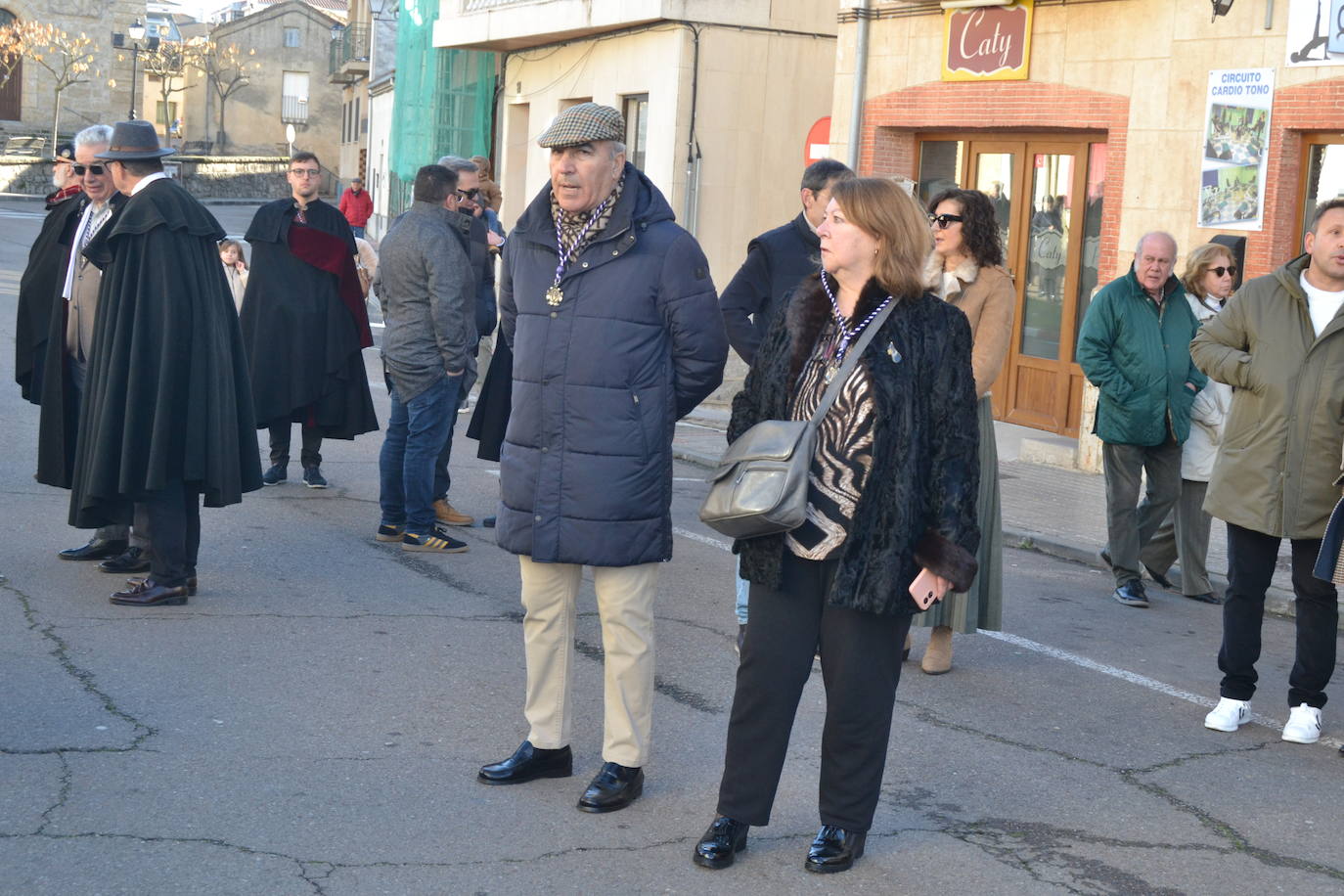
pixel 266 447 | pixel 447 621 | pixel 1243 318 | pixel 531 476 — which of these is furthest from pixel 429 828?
pixel 266 447

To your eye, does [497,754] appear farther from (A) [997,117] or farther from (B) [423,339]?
(A) [997,117]

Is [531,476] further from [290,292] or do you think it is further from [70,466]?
[290,292]

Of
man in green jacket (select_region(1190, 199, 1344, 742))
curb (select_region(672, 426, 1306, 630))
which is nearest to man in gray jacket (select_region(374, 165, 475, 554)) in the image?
curb (select_region(672, 426, 1306, 630))

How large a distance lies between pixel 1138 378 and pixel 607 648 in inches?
169

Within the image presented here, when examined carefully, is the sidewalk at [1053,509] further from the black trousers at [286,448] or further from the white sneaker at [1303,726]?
the white sneaker at [1303,726]

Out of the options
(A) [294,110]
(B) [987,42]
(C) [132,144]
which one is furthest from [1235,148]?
(A) [294,110]

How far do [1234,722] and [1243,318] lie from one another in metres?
1.48

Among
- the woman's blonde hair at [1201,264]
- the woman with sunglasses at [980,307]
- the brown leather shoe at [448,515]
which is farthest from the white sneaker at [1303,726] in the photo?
the brown leather shoe at [448,515]

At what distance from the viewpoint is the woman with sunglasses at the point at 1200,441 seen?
27.2ft

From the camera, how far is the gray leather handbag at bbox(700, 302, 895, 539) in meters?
4.13

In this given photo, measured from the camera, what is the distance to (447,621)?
698 centimetres

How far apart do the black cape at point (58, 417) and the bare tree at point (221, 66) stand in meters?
66.3

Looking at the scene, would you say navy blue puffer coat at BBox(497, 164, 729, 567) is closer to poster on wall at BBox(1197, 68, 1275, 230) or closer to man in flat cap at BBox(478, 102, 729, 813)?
man in flat cap at BBox(478, 102, 729, 813)

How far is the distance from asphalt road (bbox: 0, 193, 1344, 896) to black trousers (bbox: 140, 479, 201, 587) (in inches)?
7.9
